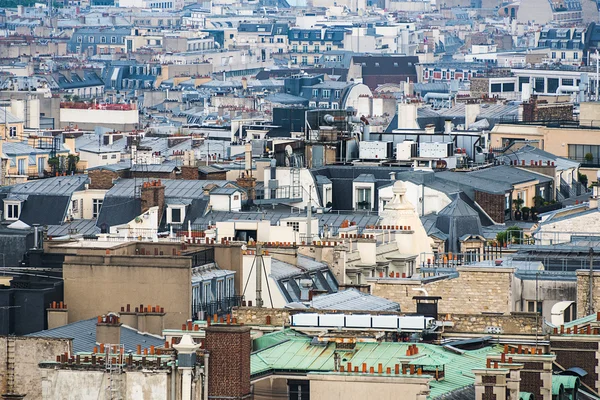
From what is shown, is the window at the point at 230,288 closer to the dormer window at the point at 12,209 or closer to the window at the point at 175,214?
the window at the point at 175,214

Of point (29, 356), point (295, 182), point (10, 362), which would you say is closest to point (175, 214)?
point (295, 182)

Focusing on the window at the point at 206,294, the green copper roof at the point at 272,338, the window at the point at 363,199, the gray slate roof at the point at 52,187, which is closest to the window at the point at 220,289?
the window at the point at 206,294

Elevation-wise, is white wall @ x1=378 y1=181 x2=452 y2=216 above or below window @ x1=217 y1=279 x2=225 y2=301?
above

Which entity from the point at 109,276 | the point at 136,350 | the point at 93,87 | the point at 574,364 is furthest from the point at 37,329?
the point at 93,87

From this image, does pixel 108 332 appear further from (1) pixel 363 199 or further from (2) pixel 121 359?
(1) pixel 363 199

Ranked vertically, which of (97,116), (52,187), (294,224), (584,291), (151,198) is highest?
(97,116)

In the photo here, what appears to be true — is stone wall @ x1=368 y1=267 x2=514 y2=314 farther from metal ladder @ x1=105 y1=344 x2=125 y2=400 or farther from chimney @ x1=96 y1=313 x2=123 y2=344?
metal ladder @ x1=105 y1=344 x2=125 y2=400

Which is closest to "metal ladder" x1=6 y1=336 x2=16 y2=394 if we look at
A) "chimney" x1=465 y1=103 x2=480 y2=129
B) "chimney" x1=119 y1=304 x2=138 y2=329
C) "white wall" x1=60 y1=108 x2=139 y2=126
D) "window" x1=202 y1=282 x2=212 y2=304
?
"chimney" x1=119 y1=304 x2=138 y2=329
